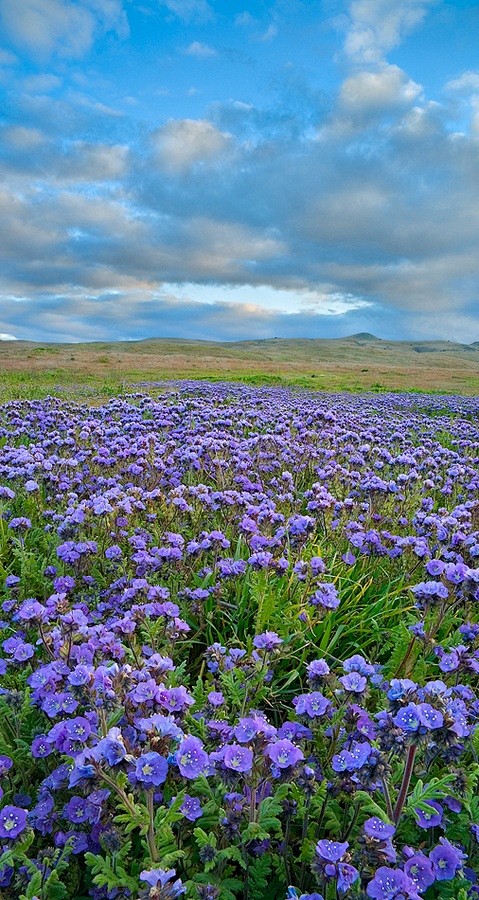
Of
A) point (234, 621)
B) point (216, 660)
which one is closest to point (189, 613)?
point (234, 621)

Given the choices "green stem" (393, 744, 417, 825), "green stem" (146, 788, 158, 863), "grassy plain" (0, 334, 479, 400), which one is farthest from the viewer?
"grassy plain" (0, 334, 479, 400)

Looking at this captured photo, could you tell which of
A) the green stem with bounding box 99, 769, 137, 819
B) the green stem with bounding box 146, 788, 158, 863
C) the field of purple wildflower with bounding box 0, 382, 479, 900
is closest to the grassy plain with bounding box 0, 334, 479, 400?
the field of purple wildflower with bounding box 0, 382, 479, 900

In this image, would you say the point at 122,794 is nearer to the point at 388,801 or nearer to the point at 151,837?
the point at 151,837

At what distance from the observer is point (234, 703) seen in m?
3.27

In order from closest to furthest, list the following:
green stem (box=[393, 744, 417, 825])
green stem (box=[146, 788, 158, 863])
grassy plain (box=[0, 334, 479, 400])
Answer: green stem (box=[146, 788, 158, 863]) < green stem (box=[393, 744, 417, 825]) < grassy plain (box=[0, 334, 479, 400])

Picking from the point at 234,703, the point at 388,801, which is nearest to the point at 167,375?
the point at 234,703

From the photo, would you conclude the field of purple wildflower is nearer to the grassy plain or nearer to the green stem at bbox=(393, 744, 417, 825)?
the green stem at bbox=(393, 744, 417, 825)

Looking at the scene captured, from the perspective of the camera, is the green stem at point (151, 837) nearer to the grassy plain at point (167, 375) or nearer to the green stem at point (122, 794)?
the green stem at point (122, 794)

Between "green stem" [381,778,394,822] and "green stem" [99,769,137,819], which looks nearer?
"green stem" [99,769,137,819]

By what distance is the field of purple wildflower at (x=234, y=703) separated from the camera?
85.6 inches

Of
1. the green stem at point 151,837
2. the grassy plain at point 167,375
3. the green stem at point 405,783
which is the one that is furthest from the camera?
the grassy plain at point 167,375

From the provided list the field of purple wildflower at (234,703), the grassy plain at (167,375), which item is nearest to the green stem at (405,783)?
the field of purple wildflower at (234,703)

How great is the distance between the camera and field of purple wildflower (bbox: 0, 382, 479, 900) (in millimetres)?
2174

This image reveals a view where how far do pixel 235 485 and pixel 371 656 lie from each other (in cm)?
363
